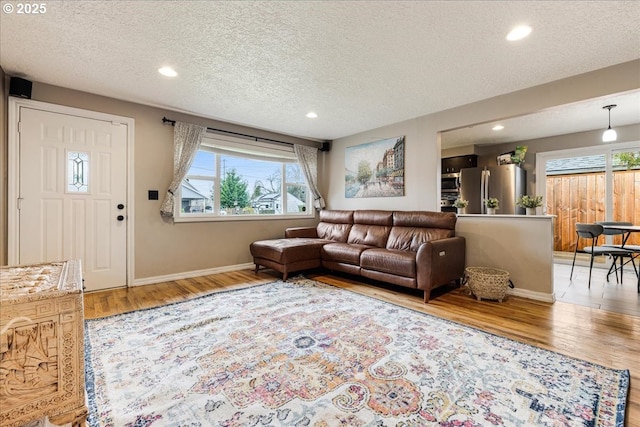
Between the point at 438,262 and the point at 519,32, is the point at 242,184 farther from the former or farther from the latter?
the point at 519,32

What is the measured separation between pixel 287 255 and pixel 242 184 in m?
1.68

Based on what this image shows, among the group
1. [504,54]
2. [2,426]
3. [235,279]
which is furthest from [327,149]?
[2,426]

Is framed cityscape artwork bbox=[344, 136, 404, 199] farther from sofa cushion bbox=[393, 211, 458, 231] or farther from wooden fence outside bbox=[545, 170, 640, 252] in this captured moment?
wooden fence outside bbox=[545, 170, 640, 252]

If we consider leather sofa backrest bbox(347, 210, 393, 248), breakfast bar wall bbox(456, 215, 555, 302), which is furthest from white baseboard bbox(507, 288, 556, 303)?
leather sofa backrest bbox(347, 210, 393, 248)

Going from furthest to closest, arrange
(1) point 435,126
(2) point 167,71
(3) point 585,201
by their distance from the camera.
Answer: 1. (3) point 585,201
2. (1) point 435,126
3. (2) point 167,71

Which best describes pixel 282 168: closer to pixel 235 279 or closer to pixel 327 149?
pixel 327 149

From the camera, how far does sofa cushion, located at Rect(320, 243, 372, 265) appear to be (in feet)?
12.5

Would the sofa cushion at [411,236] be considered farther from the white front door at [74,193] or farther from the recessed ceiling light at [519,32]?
the white front door at [74,193]

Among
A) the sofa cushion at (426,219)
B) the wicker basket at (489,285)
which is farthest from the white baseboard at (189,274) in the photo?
the wicker basket at (489,285)

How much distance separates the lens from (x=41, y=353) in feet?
3.72

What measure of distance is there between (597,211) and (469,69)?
467 cm

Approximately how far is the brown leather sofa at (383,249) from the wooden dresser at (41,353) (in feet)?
8.89

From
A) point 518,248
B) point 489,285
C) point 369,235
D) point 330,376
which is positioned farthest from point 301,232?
point 330,376

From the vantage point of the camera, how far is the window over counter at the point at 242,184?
4.27m
